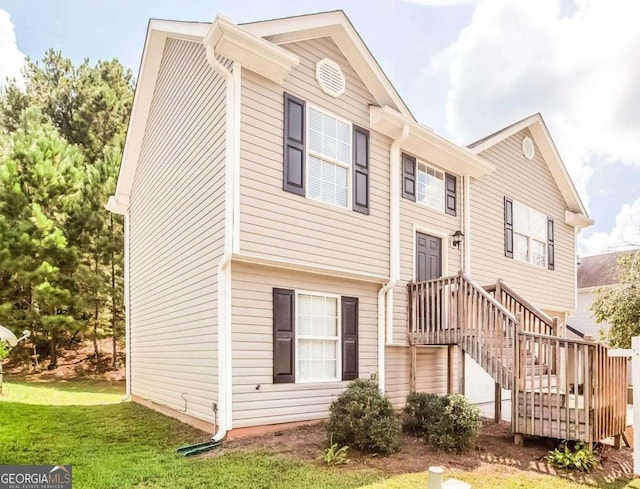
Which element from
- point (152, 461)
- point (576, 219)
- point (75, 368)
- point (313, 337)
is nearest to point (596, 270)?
point (576, 219)

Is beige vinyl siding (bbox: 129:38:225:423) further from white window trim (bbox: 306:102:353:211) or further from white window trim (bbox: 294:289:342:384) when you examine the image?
white window trim (bbox: 306:102:353:211)

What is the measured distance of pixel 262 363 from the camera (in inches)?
277

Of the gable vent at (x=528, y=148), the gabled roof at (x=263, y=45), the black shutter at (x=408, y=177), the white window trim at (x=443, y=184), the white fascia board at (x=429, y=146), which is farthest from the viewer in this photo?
the gable vent at (x=528, y=148)

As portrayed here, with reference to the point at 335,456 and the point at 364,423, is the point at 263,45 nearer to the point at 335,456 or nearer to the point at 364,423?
the point at 364,423

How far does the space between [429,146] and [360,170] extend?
1.91 metres

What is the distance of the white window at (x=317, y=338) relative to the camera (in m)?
7.58

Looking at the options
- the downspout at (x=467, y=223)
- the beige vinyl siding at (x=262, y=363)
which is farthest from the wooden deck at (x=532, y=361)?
the beige vinyl siding at (x=262, y=363)

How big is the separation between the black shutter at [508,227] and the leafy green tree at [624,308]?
10.9 ft

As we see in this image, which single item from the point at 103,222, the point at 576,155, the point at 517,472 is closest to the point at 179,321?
the point at 517,472

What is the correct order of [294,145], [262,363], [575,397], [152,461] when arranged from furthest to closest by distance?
[294,145] < [262,363] < [575,397] < [152,461]

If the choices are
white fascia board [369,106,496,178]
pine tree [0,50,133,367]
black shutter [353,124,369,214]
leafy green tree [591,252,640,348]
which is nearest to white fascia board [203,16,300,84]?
black shutter [353,124,369,214]

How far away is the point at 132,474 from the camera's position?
17.5 feet

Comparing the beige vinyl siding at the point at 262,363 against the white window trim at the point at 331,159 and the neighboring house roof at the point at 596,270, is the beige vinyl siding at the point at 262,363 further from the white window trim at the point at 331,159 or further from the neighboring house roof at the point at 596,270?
the neighboring house roof at the point at 596,270

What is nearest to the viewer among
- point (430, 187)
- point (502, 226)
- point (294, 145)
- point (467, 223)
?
point (294, 145)
